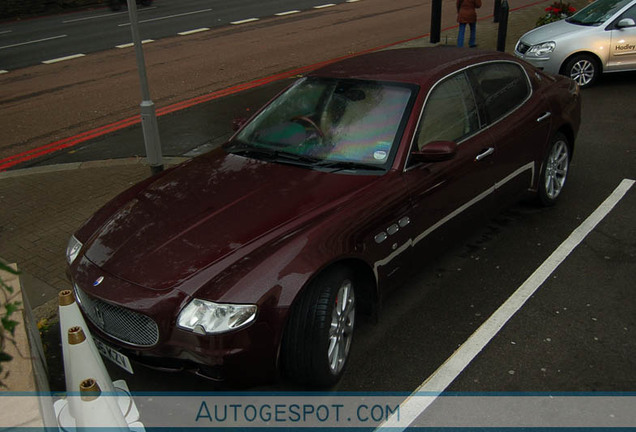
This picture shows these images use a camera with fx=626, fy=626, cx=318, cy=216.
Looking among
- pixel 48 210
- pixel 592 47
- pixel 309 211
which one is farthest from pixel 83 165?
pixel 592 47

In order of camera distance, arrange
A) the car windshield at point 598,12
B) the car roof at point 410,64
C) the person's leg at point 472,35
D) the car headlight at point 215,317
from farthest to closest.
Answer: the person's leg at point 472,35, the car windshield at point 598,12, the car roof at point 410,64, the car headlight at point 215,317

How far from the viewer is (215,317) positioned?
3252mm

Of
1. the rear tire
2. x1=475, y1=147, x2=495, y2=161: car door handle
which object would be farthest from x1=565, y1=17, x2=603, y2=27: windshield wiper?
the rear tire

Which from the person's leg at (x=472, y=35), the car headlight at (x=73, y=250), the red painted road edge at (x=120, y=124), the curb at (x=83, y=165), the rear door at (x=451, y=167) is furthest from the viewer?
the person's leg at (x=472, y=35)

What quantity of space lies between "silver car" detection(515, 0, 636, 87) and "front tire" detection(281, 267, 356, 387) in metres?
8.29

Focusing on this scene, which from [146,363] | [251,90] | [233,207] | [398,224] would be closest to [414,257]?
[398,224]

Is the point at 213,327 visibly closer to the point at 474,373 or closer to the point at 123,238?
the point at 123,238

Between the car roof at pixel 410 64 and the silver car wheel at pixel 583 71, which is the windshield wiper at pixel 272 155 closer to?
the car roof at pixel 410 64

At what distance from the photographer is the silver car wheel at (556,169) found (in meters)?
5.90

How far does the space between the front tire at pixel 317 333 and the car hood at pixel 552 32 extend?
8.51 m

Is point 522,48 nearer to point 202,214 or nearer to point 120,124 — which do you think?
point 120,124

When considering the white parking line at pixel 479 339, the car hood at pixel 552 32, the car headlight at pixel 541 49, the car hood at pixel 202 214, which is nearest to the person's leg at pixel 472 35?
the car hood at pixel 552 32

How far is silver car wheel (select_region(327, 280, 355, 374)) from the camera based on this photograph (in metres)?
3.66

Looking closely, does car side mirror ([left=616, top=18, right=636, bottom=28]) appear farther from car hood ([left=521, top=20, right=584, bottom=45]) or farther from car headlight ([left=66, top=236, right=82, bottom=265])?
car headlight ([left=66, top=236, right=82, bottom=265])
